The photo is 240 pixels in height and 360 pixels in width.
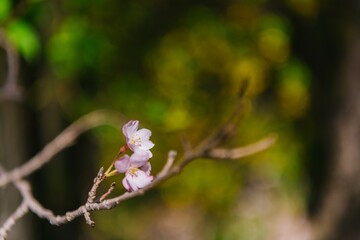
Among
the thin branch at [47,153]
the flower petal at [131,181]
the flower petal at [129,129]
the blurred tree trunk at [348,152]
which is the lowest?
the flower petal at [131,181]

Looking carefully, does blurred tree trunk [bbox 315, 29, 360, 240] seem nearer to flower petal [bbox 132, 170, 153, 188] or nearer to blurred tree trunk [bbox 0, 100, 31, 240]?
blurred tree trunk [bbox 0, 100, 31, 240]

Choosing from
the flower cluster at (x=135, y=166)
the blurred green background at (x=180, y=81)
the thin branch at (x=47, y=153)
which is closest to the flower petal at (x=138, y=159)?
the flower cluster at (x=135, y=166)

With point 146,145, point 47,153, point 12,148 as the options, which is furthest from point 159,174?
point 12,148

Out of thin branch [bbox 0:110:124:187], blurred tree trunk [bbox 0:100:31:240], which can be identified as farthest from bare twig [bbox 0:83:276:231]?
blurred tree trunk [bbox 0:100:31:240]

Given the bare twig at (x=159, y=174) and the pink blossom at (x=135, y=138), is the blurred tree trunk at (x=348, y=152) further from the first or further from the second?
the pink blossom at (x=135, y=138)

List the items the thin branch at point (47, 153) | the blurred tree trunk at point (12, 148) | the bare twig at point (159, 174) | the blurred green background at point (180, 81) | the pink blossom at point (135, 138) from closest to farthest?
the bare twig at point (159, 174) → the pink blossom at point (135, 138) → the thin branch at point (47, 153) → the blurred tree trunk at point (12, 148) → the blurred green background at point (180, 81)

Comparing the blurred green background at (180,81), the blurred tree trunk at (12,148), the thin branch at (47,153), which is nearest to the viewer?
the thin branch at (47,153)

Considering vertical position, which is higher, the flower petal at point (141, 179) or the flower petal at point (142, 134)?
the flower petal at point (142, 134)
